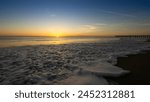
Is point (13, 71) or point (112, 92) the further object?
point (13, 71)

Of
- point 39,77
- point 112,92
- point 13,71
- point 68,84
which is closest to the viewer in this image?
point 112,92

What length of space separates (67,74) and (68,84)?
1292mm

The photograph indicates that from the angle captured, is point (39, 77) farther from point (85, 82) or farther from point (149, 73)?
point (149, 73)

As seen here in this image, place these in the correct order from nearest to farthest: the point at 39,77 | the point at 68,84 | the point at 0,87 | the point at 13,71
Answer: the point at 0,87
the point at 68,84
the point at 39,77
the point at 13,71

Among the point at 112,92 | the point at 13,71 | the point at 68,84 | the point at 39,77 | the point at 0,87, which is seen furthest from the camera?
the point at 13,71

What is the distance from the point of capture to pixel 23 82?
252 inches

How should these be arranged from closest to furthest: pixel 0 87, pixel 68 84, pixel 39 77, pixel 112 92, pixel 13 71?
pixel 112 92 < pixel 0 87 < pixel 68 84 < pixel 39 77 < pixel 13 71

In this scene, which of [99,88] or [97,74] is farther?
[97,74]

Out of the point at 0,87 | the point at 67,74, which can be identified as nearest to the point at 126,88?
the point at 67,74

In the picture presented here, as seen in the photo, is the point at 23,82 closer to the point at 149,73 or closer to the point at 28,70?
the point at 28,70

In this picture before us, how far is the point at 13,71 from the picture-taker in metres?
7.78

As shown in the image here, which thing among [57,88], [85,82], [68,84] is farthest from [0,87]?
[85,82]

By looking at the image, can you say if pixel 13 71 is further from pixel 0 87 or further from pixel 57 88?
pixel 57 88

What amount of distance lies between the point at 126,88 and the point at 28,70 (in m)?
5.10
